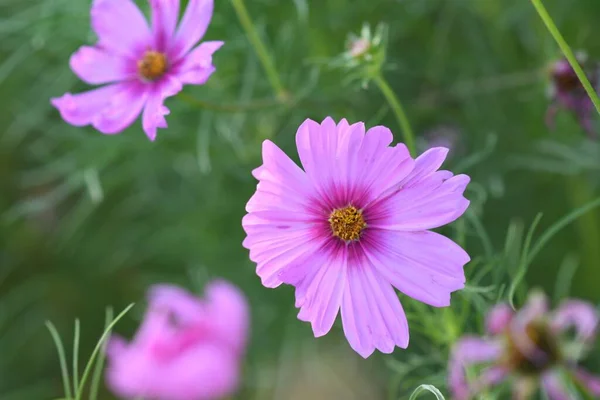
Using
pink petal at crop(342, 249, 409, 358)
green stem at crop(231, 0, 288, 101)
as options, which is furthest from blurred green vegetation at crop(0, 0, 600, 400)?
pink petal at crop(342, 249, 409, 358)

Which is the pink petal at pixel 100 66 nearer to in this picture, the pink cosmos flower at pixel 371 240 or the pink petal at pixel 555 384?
the pink cosmos flower at pixel 371 240

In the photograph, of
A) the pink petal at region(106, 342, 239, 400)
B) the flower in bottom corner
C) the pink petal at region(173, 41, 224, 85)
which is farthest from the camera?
the pink petal at region(106, 342, 239, 400)

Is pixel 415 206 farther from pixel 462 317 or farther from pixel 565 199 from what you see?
pixel 565 199

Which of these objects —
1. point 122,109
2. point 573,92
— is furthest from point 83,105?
point 573,92

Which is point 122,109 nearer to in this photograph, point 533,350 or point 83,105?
point 83,105

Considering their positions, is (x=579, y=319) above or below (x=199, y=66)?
below

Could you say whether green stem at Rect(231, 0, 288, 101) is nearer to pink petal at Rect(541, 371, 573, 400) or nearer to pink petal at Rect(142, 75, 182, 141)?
pink petal at Rect(142, 75, 182, 141)
